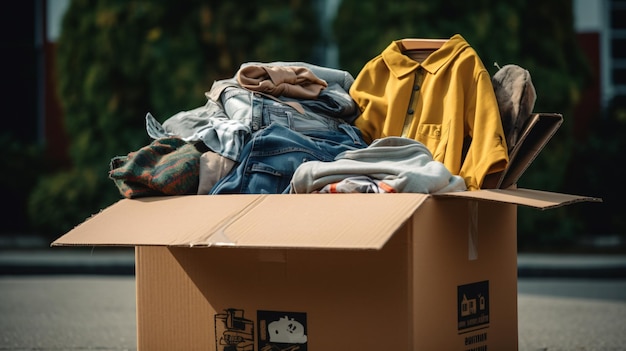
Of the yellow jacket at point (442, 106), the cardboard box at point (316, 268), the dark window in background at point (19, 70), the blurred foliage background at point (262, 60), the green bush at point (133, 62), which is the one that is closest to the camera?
the cardboard box at point (316, 268)

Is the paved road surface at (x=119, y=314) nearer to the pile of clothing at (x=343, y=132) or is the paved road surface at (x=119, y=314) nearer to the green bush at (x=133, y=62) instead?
the pile of clothing at (x=343, y=132)

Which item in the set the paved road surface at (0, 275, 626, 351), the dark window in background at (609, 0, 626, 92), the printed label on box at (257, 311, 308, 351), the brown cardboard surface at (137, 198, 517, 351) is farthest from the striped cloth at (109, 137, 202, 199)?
the dark window in background at (609, 0, 626, 92)

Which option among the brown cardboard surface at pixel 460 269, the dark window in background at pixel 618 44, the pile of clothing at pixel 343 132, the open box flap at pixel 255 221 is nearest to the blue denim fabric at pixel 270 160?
the pile of clothing at pixel 343 132

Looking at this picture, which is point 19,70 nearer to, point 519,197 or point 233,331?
point 233,331

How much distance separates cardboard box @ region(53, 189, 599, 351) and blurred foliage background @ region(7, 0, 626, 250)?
621 cm

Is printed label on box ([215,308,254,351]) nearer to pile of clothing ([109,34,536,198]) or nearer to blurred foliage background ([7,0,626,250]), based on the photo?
pile of clothing ([109,34,536,198])

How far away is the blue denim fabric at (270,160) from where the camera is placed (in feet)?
9.81

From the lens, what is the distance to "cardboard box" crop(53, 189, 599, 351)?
2551mm

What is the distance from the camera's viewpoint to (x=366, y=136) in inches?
137

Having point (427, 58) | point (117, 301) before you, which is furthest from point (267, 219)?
point (117, 301)

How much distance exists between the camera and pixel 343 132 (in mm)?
3383

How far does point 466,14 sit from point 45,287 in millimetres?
4756

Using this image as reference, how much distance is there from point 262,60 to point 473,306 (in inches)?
262

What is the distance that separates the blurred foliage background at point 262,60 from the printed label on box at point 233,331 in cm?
640
